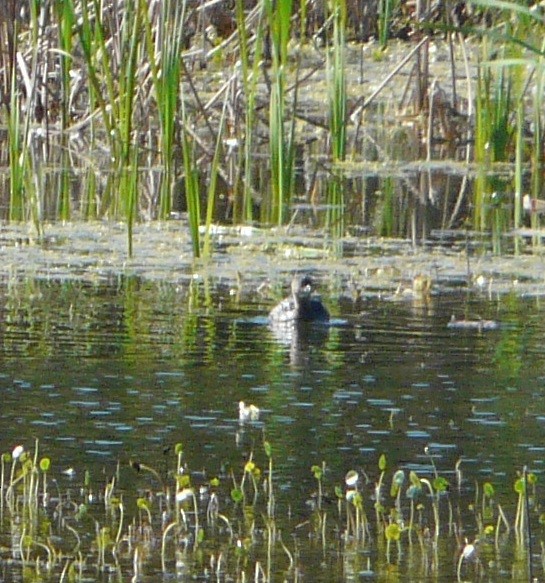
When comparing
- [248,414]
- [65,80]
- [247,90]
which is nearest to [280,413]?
[248,414]

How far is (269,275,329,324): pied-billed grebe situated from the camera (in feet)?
23.4

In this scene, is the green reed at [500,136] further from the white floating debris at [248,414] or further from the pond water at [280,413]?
the white floating debris at [248,414]

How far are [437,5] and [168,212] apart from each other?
21.3 feet

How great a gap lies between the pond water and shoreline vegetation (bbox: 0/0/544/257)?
103 centimetres

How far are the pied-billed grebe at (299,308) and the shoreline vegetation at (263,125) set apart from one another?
0.80 meters

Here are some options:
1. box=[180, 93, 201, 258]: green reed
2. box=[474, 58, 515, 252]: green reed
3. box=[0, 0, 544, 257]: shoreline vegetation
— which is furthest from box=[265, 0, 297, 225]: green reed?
box=[474, 58, 515, 252]: green reed

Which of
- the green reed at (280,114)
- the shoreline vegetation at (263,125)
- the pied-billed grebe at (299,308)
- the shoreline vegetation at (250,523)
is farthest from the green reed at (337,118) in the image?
the shoreline vegetation at (250,523)

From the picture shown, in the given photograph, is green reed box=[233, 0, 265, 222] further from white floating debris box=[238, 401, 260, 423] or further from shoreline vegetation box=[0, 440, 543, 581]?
shoreline vegetation box=[0, 440, 543, 581]

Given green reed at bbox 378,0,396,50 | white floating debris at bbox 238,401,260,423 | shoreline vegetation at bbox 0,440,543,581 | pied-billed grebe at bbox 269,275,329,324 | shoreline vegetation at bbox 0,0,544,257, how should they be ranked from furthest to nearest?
green reed at bbox 378,0,396,50 → shoreline vegetation at bbox 0,0,544,257 → pied-billed grebe at bbox 269,275,329,324 → white floating debris at bbox 238,401,260,423 → shoreline vegetation at bbox 0,440,543,581

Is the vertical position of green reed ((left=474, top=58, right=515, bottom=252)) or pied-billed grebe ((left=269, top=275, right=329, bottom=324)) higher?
green reed ((left=474, top=58, right=515, bottom=252))

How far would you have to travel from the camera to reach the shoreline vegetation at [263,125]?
8.38 metres

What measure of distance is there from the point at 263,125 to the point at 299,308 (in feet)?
26.1

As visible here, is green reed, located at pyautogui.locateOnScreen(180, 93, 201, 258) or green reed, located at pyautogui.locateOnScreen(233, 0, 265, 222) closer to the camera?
green reed, located at pyautogui.locateOnScreen(180, 93, 201, 258)

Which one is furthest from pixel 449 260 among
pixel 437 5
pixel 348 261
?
pixel 437 5
